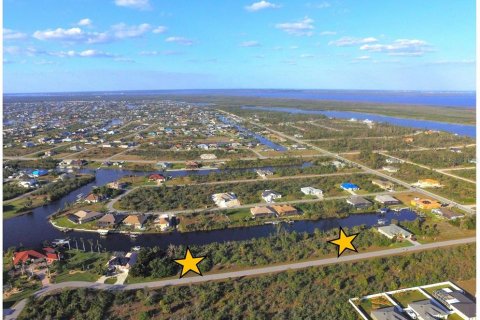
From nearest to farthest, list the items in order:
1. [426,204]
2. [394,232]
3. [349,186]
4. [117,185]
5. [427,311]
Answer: [427,311]
[394,232]
[426,204]
[349,186]
[117,185]

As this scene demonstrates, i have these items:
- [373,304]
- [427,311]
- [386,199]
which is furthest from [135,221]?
[386,199]

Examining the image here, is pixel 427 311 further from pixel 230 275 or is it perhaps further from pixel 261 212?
pixel 261 212

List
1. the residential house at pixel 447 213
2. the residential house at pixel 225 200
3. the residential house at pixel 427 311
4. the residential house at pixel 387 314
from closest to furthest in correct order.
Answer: the residential house at pixel 387 314
the residential house at pixel 427 311
the residential house at pixel 447 213
the residential house at pixel 225 200

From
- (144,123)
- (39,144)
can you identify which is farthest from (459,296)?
(144,123)

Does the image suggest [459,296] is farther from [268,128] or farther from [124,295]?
[268,128]

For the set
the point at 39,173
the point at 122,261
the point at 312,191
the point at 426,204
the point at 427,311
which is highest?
the point at 39,173

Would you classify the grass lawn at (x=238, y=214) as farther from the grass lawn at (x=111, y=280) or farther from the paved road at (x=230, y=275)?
the grass lawn at (x=111, y=280)

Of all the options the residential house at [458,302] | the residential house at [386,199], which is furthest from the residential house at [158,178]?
the residential house at [458,302]
